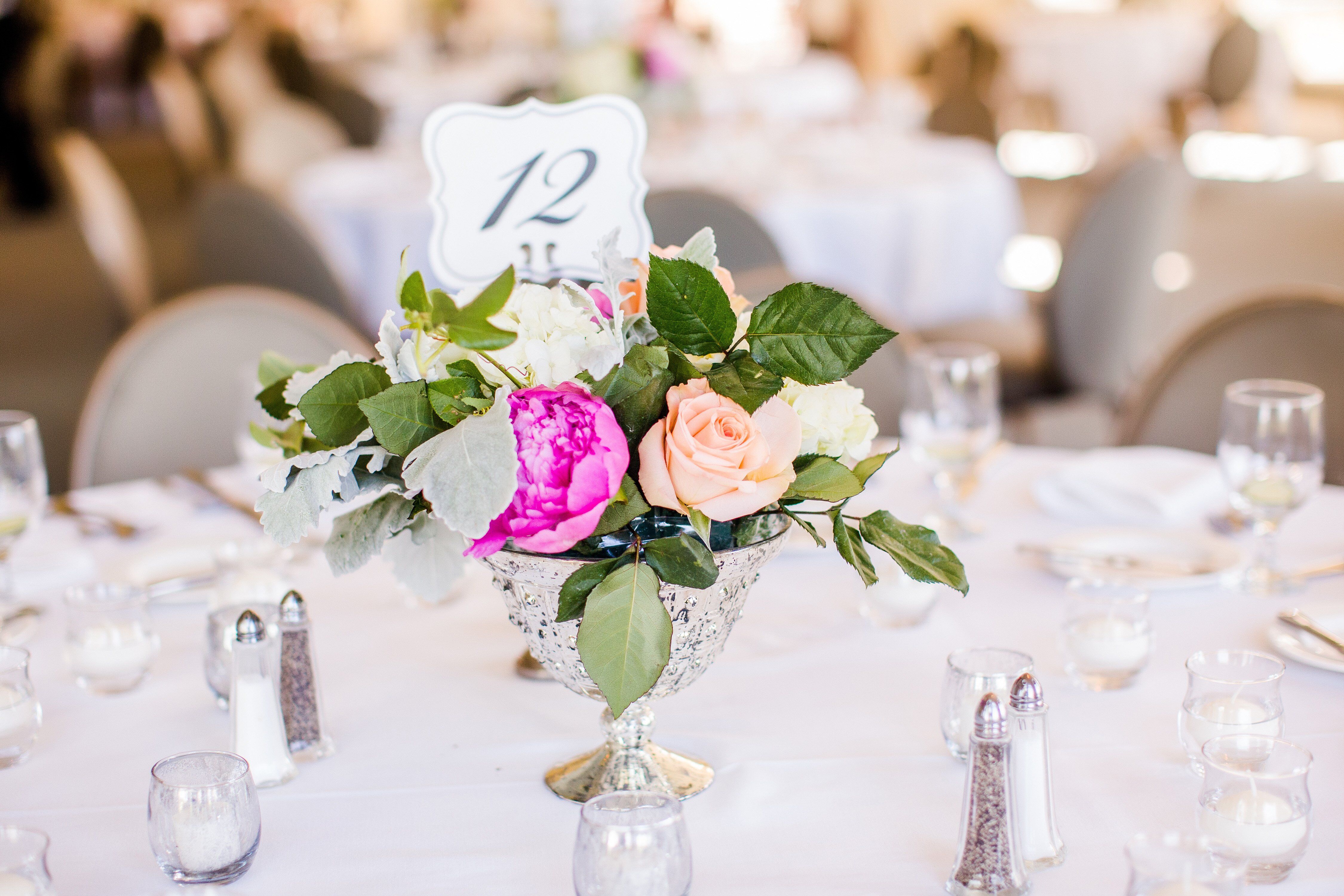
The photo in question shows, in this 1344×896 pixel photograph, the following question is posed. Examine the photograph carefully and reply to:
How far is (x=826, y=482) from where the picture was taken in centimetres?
84

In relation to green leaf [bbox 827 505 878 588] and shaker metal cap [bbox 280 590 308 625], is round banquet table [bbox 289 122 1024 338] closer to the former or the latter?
shaker metal cap [bbox 280 590 308 625]

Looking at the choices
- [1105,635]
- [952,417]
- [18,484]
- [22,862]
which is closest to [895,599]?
[1105,635]

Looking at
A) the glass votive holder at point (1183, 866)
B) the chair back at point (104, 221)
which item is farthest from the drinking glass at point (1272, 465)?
the chair back at point (104, 221)

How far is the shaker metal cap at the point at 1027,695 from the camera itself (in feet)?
2.78

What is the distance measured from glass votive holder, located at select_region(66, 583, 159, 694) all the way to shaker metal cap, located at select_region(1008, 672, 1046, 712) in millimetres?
753

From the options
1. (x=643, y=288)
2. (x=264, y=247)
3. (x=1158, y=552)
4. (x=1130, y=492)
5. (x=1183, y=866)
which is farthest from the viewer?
(x=264, y=247)

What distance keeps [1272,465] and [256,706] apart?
39.4 inches

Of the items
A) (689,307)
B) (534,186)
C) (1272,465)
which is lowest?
(1272,465)

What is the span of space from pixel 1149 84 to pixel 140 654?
355 inches

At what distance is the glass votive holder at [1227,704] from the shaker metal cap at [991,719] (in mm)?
236

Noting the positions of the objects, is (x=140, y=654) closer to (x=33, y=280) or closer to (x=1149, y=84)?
(x=33, y=280)

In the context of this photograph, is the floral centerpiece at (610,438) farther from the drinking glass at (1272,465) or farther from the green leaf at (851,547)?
the drinking glass at (1272,465)

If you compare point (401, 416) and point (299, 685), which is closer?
point (401, 416)

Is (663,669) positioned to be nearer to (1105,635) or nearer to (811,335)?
(811,335)
